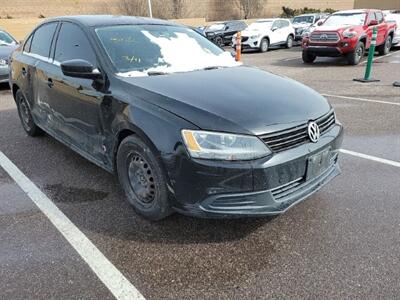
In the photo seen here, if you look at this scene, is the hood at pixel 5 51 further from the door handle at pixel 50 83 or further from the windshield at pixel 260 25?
the windshield at pixel 260 25

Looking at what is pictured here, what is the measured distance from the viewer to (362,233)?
3170 mm

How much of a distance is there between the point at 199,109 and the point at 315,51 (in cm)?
Result: 1119

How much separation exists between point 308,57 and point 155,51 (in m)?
10.9

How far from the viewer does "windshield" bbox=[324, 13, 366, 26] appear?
13.1m

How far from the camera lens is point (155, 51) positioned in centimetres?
383

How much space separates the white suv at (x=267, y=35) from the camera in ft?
59.6

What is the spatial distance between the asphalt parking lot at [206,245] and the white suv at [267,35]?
14.4 metres

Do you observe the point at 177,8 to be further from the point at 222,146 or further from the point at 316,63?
the point at 222,146

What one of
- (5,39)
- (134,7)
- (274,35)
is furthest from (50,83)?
(134,7)

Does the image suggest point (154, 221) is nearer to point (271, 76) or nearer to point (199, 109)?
point (199, 109)

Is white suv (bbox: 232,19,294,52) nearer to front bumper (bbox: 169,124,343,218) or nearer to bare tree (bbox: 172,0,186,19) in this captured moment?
front bumper (bbox: 169,124,343,218)

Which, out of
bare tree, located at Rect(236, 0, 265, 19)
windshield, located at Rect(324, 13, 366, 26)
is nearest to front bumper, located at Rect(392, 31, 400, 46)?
windshield, located at Rect(324, 13, 366, 26)

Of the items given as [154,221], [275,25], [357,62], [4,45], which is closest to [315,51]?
[357,62]

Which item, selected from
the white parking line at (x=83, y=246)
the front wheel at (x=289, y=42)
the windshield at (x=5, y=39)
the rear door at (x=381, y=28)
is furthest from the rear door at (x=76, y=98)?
the front wheel at (x=289, y=42)
